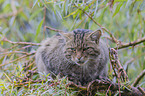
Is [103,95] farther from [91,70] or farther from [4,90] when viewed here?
[4,90]

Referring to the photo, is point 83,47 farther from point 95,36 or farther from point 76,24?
point 76,24

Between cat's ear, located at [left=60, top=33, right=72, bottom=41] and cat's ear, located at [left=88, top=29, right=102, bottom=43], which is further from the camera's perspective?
cat's ear, located at [left=60, top=33, right=72, bottom=41]

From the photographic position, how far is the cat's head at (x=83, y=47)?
1.80 metres

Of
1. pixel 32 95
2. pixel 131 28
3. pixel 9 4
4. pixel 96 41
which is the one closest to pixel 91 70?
pixel 96 41

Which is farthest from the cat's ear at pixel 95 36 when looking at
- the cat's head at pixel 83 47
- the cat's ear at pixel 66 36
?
the cat's ear at pixel 66 36

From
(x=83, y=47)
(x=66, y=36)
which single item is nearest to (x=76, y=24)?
(x=66, y=36)

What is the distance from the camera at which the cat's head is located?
1.80m

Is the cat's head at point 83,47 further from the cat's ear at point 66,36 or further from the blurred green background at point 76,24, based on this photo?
the blurred green background at point 76,24

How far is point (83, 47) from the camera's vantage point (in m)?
1.81

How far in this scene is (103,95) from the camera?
1.61m

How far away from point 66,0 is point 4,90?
0.99 metres

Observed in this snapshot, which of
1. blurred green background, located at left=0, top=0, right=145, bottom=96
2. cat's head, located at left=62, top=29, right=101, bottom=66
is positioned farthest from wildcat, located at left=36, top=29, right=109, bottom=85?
blurred green background, located at left=0, top=0, right=145, bottom=96

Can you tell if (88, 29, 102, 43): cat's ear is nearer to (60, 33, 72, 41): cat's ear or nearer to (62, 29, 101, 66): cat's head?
(62, 29, 101, 66): cat's head

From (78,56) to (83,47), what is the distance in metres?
0.11
